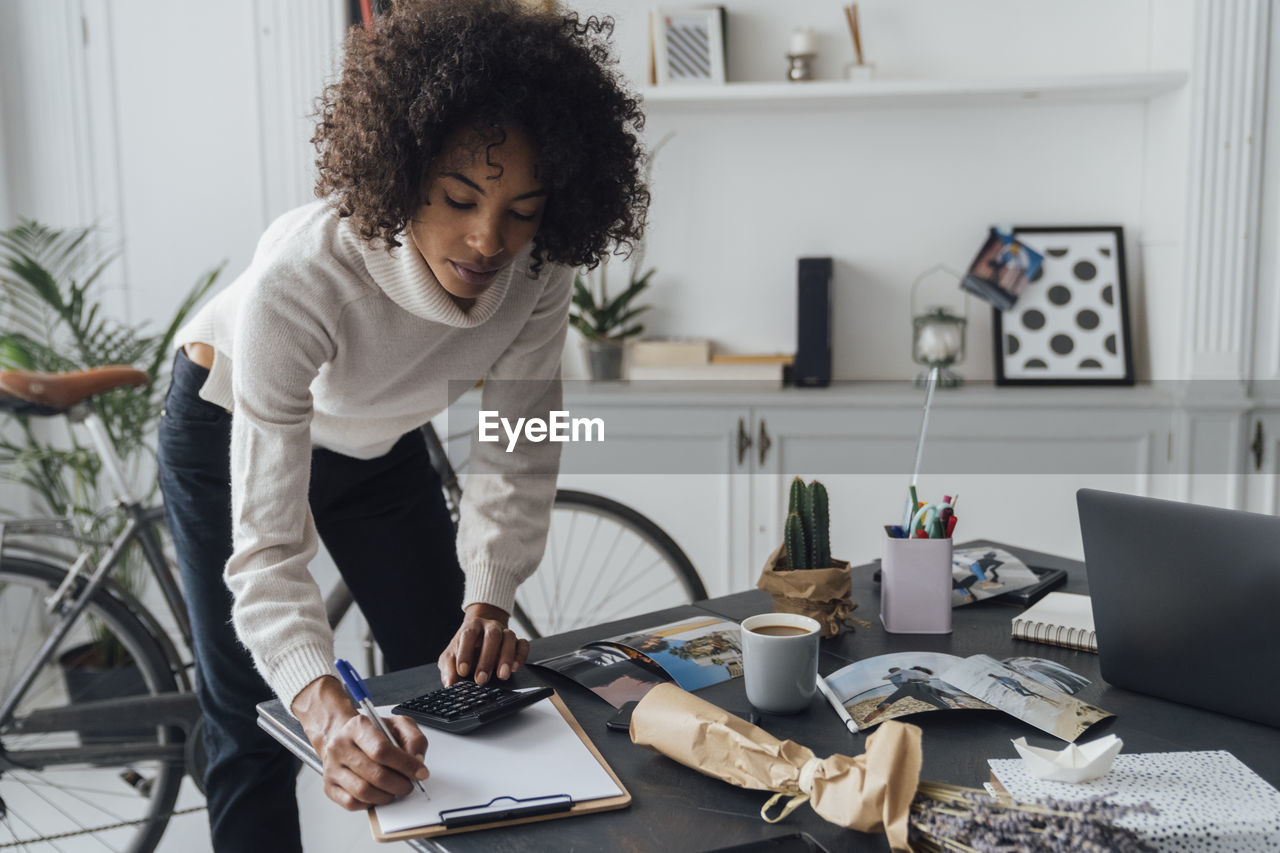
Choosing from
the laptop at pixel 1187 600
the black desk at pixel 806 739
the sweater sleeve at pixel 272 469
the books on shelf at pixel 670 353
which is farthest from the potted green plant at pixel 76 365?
the laptop at pixel 1187 600

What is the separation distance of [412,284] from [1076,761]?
813 millimetres

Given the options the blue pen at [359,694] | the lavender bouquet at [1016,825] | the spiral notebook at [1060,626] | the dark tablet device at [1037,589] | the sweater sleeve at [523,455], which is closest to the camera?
the lavender bouquet at [1016,825]

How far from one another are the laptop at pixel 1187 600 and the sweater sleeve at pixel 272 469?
77 cm

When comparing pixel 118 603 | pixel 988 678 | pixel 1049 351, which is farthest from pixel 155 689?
pixel 1049 351

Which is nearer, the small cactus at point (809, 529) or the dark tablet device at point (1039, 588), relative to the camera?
the small cactus at point (809, 529)

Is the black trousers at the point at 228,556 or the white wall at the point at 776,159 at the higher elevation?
the white wall at the point at 776,159

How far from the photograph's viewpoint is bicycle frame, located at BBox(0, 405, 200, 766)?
6.23 feet

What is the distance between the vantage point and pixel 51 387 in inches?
73.0

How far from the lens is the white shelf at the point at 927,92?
2643 mm

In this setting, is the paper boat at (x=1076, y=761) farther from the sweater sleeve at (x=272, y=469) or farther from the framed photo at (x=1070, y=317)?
the framed photo at (x=1070, y=317)

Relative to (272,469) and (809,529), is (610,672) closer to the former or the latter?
(809,529)

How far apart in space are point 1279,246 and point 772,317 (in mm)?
1317

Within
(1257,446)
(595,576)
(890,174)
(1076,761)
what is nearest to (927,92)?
(890,174)

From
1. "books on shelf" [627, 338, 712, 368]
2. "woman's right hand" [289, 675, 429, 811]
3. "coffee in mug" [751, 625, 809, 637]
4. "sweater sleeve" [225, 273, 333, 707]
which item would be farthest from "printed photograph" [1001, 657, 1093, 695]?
"books on shelf" [627, 338, 712, 368]
